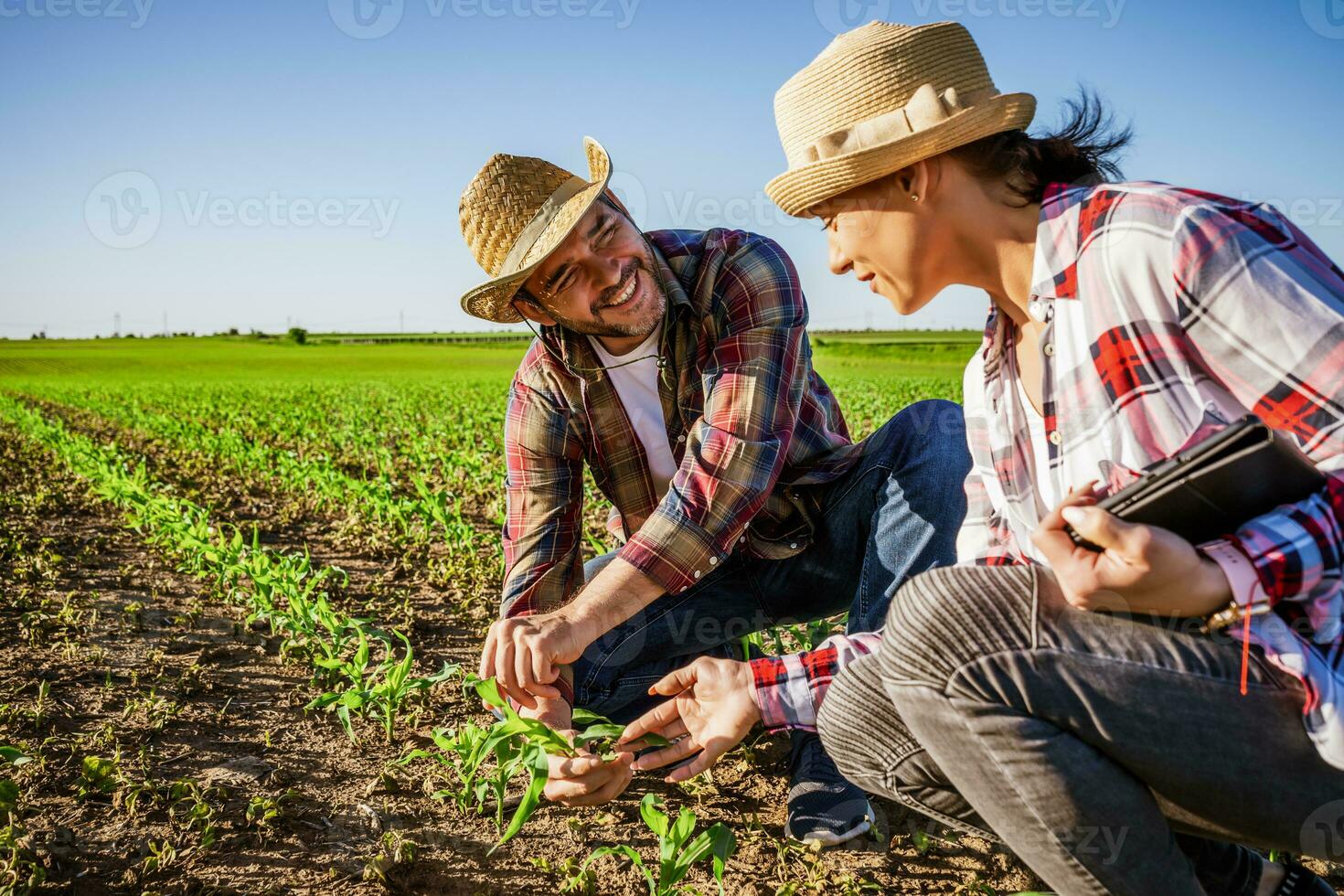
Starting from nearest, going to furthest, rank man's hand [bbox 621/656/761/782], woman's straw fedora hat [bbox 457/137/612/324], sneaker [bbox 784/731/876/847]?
1. man's hand [bbox 621/656/761/782]
2. sneaker [bbox 784/731/876/847]
3. woman's straw fedora hat [bbox 457/137/612/324]

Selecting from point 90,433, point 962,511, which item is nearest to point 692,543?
point 962,511

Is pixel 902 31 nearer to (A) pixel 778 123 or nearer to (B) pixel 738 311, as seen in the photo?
(A) pixel 778 123

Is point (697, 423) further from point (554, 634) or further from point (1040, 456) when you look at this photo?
point (1040, 456)

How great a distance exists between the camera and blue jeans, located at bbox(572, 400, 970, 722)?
2.47m

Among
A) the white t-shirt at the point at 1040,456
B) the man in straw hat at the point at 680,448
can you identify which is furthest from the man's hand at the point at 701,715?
the white t-shirt at the point at 1040,456

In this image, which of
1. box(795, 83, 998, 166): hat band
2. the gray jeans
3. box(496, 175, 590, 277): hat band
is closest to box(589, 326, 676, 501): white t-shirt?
box(496, 175, 590, 277): hat band

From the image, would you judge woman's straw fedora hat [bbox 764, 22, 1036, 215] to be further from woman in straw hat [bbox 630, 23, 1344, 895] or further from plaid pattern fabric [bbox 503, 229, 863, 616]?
plaid pattern fabric [bbox 503, 229, 863, 616]

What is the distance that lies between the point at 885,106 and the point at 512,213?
1.22 m

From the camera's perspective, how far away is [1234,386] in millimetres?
1301

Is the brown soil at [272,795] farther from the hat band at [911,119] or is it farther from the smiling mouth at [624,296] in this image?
the hat band at [911,119]

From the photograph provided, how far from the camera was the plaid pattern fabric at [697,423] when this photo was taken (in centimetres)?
226

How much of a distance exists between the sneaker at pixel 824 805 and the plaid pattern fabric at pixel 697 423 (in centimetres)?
55

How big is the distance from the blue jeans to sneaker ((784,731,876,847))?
0.42m

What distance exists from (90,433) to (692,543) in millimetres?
11761
